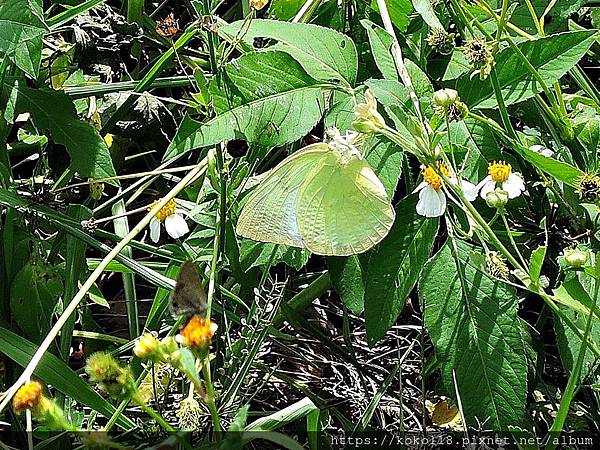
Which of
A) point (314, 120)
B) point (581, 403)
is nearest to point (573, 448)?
point (581, 403)

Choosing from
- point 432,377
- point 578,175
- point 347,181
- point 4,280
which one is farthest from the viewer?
point 432,377

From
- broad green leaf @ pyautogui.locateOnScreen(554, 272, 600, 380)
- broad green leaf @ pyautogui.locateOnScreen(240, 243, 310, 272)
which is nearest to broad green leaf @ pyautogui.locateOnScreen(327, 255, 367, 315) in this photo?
broad green leaf @ pyautogui.locateOnScreen(240, 243, 310, 272)

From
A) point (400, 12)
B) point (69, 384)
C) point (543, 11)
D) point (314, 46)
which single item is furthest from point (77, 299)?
point (543, 11)

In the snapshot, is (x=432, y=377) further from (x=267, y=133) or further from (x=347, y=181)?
(x=267, y=133)

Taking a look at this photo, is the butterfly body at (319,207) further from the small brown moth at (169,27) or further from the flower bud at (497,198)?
the small brown moth at (169,27)

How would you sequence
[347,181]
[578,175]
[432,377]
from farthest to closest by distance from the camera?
[432,377]
[347,181]
[578,175]

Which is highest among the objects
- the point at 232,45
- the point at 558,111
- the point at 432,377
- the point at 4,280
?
the point at 232,45

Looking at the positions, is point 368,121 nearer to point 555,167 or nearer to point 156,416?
point 555,167

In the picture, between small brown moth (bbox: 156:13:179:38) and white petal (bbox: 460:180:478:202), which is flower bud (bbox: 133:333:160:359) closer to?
white petal (bbox: 460:180:478:202)
